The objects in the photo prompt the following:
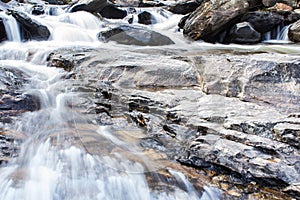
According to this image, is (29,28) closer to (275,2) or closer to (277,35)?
(277,35)

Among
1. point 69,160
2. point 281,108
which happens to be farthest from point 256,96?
point 69,160

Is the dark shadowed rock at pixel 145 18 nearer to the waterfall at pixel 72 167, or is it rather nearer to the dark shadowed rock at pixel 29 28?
the dark shadowed rock at pixel 29 28

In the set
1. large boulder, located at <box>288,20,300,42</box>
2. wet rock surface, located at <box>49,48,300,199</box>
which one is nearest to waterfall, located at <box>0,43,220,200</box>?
wet rock surface, located at <box>49,48,300,199</box>

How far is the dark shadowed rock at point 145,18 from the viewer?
13273mm

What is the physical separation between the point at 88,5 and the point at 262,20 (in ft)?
26.4

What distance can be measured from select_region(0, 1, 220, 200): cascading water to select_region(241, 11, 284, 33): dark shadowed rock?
855 cm

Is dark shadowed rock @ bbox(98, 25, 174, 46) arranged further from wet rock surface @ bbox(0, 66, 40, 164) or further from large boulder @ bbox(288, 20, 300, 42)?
large boulder @ bbox(288, 20, 300, 42)

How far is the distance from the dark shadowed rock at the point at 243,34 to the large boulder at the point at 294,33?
1.27 m

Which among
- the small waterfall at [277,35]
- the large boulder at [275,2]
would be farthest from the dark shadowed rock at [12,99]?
the large boulder at [275,2]

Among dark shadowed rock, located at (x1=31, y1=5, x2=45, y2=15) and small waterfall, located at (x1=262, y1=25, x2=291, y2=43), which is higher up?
dark shadowed rock, located at (x1=31, y1=5, x2=45, y2=15)

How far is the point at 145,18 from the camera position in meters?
13.3

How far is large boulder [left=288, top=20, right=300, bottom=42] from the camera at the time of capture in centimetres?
932

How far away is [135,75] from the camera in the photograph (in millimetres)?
4934

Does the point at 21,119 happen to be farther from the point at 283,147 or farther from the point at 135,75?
the point at 283,147
